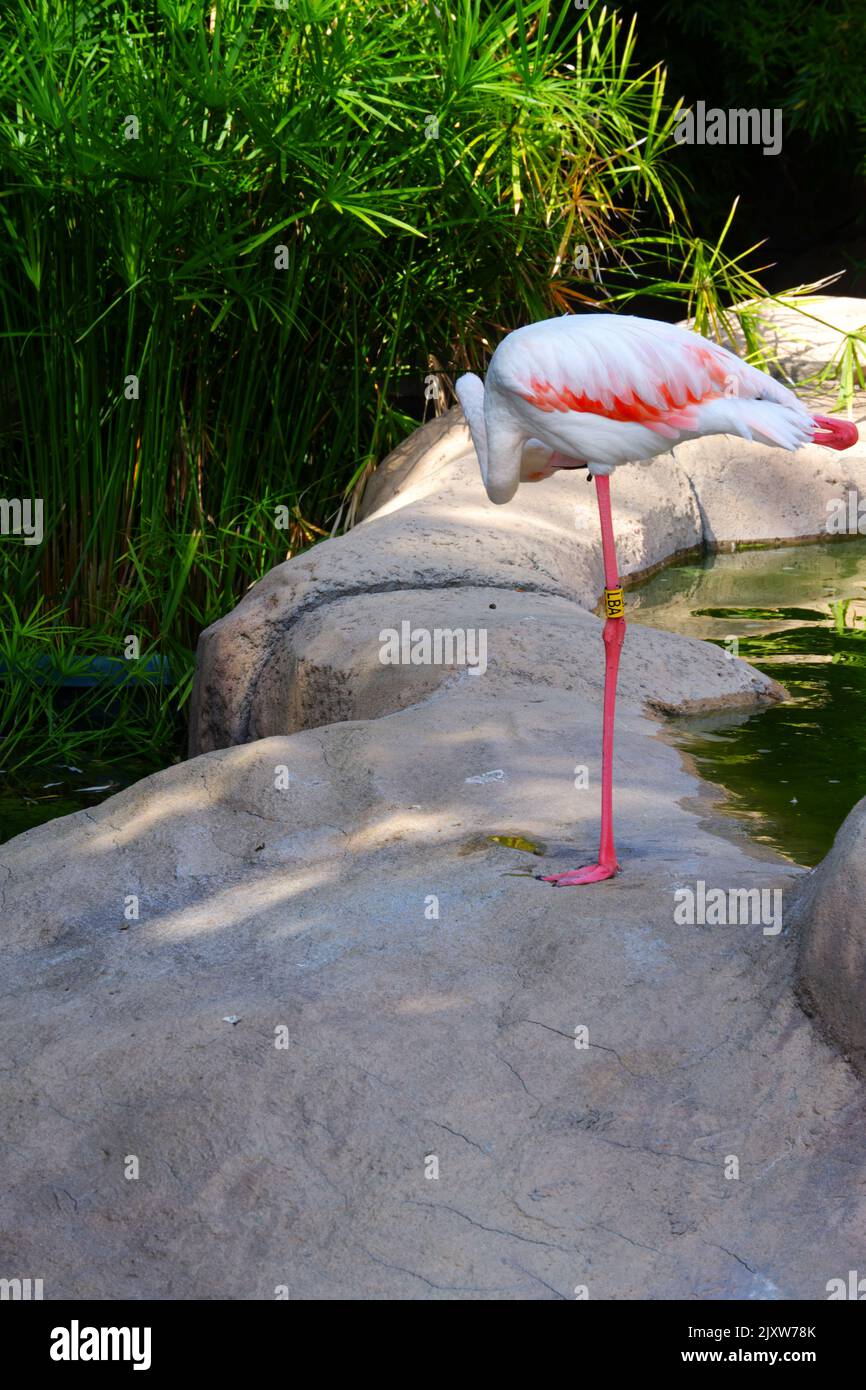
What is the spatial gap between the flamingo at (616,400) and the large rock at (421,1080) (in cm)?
47

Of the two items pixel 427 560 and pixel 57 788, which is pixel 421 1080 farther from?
pixel 57 788

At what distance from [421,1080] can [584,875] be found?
1.71ft

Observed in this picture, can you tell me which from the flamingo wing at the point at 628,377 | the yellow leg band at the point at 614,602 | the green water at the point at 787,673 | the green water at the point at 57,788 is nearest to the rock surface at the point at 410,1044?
the green water at the point at 787,673

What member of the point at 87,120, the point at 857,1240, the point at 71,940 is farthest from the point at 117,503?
the point at 857,1240

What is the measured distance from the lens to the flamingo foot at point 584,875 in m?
2.74

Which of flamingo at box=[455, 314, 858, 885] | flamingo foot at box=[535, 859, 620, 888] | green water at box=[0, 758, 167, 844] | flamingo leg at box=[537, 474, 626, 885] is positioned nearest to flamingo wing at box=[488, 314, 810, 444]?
flamingo at box=[455, 314, 858, 885]

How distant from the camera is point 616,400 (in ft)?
10.0

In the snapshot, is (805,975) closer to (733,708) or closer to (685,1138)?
(685,1138)

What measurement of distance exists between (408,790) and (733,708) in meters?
1.22

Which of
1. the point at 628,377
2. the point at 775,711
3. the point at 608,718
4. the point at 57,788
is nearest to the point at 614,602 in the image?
the point at 608,718

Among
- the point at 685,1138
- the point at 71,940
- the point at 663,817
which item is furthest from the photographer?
the point at 663,817

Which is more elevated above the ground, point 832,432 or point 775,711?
point 832,432

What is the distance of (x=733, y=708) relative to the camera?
4148 millimetres

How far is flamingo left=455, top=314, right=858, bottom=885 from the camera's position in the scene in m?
3.05
